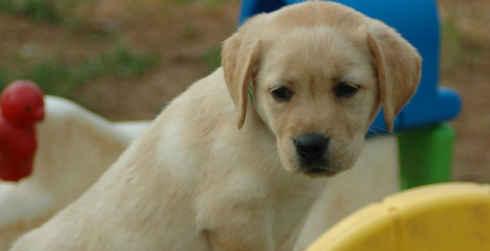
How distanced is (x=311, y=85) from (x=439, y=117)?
1.25 meters

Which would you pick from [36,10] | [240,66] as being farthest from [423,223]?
[36,10]

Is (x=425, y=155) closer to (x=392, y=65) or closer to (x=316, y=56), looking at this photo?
(x=392, y=65)

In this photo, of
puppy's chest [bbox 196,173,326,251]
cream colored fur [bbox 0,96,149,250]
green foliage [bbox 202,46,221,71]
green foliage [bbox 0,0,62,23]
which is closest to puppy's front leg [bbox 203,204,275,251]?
puppy's chest [bbox 196,173,326,251]

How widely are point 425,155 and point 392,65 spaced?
3.96 ft

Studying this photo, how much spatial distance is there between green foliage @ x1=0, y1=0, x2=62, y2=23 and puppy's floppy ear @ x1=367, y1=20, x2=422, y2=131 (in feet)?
15.4

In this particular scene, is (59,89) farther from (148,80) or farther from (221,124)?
(221,124)

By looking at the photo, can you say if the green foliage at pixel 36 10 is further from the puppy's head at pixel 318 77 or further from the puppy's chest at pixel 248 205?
the puppy's head at pixel 318 77

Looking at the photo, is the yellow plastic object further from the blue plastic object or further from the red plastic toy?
the red plastic toy

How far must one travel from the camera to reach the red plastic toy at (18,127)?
384 cm

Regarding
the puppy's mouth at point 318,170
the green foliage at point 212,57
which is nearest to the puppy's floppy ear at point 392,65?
the puppy's mouth at point 318,170

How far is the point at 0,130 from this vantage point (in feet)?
12.7

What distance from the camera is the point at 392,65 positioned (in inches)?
108

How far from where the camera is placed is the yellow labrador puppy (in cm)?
265

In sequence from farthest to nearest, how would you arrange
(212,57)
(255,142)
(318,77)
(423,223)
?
(212,57) < (255,142) < (318,77) < (423,223)
